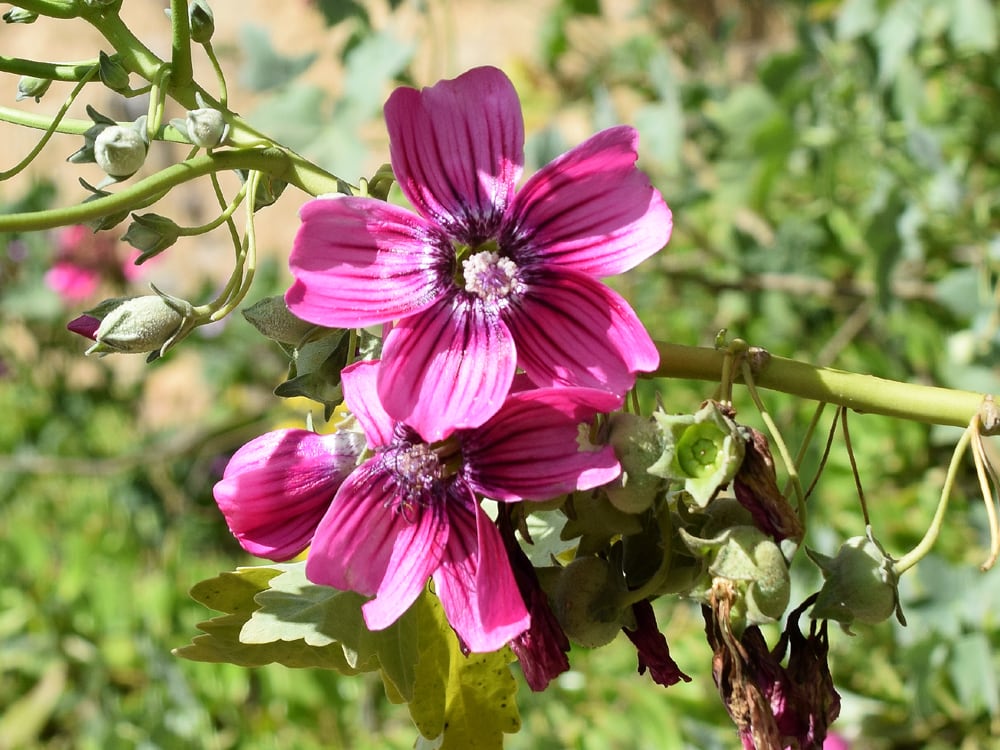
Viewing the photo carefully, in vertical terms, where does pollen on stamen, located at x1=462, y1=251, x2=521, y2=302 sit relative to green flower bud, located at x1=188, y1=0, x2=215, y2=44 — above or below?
below

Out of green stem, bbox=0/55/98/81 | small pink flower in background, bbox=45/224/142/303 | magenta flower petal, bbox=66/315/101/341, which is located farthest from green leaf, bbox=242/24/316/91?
small pink flower in background, bbox=45/224/142/303

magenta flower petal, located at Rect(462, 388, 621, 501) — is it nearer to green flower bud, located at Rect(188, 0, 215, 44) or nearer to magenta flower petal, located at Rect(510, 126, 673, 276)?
magenta flower petal, located at Rect(510, 126, 673, 276)

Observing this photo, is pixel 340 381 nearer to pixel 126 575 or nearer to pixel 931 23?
pixel 931 23

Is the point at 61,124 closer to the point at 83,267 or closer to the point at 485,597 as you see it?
the point at 485,597

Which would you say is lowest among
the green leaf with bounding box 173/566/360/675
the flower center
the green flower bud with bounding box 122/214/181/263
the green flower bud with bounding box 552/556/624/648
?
the green leaf with bounding box 173/566/360/675

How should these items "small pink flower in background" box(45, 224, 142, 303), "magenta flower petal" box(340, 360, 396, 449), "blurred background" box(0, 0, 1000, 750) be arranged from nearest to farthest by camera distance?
"magenta flower petal" box(340, 360, 396, 449)
"blurred background" box(0, 0, 1000, 750)
"small pink flower in background" box(45, 224, 142, 303)

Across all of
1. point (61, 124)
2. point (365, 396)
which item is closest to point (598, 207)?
point (365, 396)
